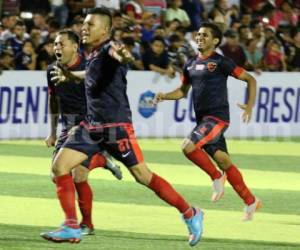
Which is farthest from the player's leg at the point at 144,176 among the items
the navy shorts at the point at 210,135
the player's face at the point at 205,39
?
the player's face at the point at 205,39

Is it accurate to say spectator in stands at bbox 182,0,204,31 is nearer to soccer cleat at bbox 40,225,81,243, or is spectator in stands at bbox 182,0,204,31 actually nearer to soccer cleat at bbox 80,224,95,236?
soccer cleat at bbox 80,224,95,236

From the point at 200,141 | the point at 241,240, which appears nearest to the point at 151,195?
the point at 200,141

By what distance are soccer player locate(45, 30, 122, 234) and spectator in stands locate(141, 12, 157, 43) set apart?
12459mm

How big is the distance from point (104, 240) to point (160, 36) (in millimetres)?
12309

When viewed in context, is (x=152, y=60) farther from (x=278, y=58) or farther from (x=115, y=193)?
(x=115, y=193)

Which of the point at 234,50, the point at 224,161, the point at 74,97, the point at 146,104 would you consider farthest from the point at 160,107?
the point at 74,97

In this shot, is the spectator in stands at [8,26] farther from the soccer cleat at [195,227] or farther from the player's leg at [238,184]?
the soccer cleat at [195,227]

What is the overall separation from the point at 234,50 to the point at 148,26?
182cm

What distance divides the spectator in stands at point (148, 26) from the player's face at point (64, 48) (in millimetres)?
12642

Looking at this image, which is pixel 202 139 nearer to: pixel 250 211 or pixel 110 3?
pixel 250 211

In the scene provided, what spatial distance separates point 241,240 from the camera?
1041 centimetres

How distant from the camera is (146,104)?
22078mm

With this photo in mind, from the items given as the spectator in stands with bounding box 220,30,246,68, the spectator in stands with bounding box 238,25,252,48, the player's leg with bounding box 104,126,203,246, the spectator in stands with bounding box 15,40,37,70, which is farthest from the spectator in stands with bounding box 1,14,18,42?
the player's leg with bounding box 104,126,203,246

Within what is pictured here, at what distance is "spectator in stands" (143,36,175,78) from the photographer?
72.0 feet
